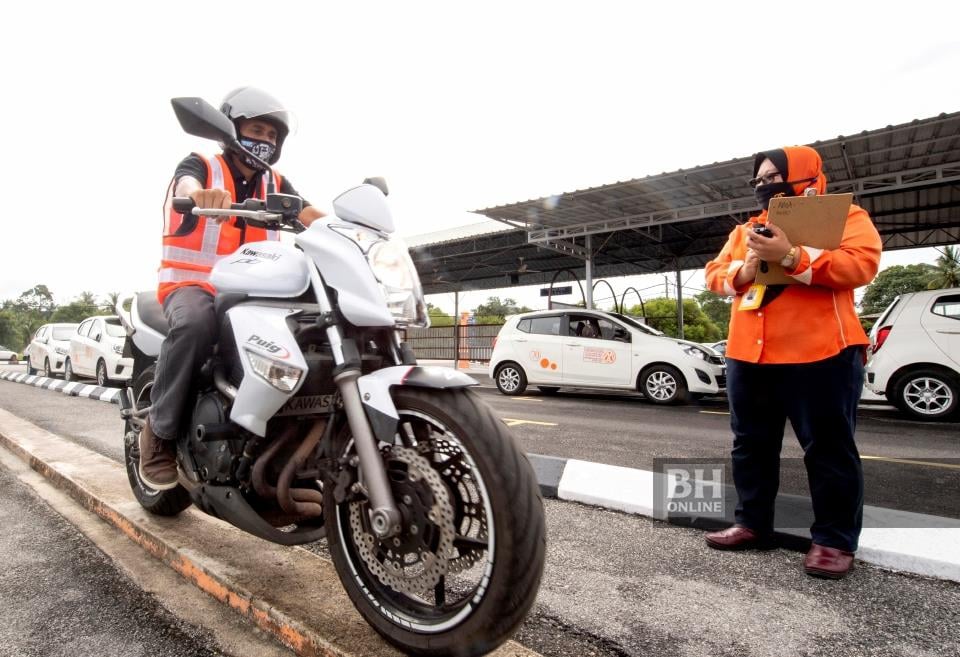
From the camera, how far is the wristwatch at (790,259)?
2.22 metres

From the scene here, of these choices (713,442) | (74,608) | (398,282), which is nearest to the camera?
(398,282)

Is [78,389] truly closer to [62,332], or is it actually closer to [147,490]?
[62,332]

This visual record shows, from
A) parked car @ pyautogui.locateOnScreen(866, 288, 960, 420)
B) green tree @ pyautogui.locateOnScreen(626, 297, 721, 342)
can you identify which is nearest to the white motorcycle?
parked car @ pyautogui.locateOnScreen(866, 288, 960, 420)

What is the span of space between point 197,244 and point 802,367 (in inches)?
97.0

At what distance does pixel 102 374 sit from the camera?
37.7 ft

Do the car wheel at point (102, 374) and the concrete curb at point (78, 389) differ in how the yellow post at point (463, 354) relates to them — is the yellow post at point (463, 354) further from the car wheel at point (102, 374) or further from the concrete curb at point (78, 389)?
the concrete curb at point (78, 389)

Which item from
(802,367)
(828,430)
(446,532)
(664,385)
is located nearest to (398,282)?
(446,532)

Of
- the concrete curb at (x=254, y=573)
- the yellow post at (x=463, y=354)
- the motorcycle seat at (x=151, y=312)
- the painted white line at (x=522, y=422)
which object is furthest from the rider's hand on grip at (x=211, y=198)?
the yellow post at (x=463, y=354)

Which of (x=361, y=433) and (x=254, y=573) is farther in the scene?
(x=254, y=573)

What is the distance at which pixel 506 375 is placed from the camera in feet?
35.4

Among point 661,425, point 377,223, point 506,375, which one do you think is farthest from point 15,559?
point 506,375

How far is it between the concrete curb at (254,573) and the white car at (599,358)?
25.1 ft

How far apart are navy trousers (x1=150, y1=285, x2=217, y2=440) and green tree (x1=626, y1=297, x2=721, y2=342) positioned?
16.8 metres

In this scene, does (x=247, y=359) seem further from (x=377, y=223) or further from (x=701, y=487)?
(x=701, y=487)
